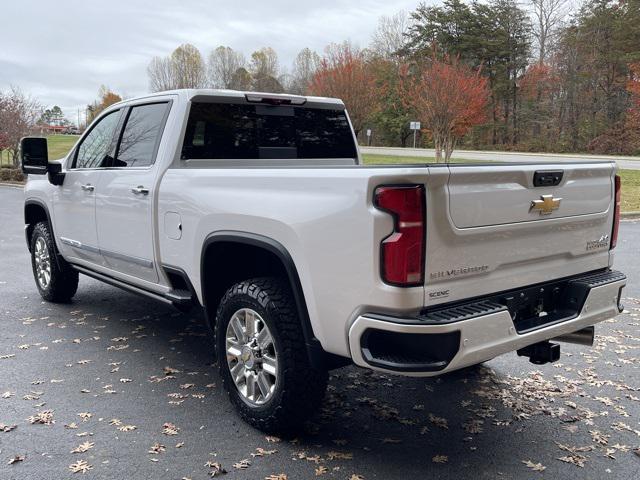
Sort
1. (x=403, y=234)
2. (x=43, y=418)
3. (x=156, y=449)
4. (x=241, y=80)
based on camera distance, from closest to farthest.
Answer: (x=403, y=234)
(x=156, y=449)
(x=43, y=418)
(x=241, y=80)

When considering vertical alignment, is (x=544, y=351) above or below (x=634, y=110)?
below

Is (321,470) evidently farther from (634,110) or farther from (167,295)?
(634,110)

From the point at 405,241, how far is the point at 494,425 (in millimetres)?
1681

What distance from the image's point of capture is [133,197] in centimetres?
442

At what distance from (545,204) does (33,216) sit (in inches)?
218

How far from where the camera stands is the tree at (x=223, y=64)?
63906 mm

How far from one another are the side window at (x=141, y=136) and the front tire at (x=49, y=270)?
5.71 ft

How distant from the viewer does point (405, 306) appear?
2.65m

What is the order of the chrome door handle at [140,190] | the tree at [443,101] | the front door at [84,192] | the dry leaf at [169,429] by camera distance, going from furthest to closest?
1. the tree at [443,101]
2. the front door at [84,192]
3. the chrome door handle at [140,190]
4. the dry leaf at [169,429]

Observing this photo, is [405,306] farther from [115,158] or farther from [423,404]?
[115,158]

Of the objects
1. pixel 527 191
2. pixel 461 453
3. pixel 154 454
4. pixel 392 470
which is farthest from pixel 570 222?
pixel 154 454

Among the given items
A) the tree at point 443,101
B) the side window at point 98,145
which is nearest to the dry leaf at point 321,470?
the side window at point 98,145

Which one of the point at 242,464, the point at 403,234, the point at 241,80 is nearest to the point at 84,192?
the point at 242,464

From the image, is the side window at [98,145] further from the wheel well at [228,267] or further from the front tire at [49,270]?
the wheel well at [228,267]
